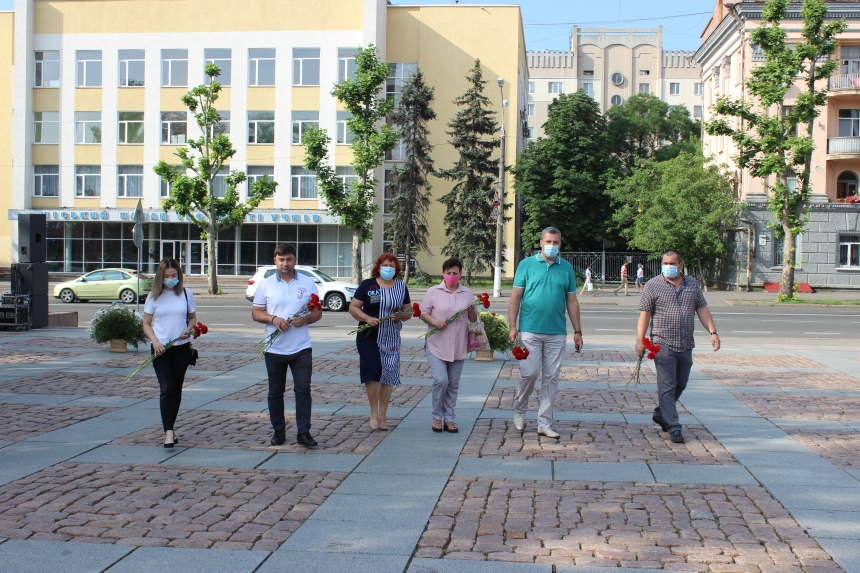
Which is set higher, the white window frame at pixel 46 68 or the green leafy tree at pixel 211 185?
the white window frame at pixel 46 68

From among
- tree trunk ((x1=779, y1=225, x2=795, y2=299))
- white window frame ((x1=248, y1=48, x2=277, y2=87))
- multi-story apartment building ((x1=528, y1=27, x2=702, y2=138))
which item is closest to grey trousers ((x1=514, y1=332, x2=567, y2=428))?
tree trunk ((x1=779, y1=225, x2=795, y2=299))

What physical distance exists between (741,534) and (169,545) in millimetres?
3381

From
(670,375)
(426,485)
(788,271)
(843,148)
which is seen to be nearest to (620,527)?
(426,485)

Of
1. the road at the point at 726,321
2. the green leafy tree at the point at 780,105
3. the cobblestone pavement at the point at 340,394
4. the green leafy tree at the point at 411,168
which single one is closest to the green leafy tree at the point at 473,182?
the green leafy tree at the point at 411,168

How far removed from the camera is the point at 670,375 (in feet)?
25.1

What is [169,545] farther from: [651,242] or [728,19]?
[728,19]

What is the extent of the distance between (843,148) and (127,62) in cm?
3878

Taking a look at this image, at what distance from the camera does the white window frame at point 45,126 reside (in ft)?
158

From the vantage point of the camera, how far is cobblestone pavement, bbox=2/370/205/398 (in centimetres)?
1008

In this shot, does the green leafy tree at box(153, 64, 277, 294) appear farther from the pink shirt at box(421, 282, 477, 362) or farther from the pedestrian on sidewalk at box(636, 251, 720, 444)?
the pedestrian on sidewalk at box(636, 251, 720, 444)

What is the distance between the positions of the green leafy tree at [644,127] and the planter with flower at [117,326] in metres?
57.2

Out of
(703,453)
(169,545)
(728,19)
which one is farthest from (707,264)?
(169,545)

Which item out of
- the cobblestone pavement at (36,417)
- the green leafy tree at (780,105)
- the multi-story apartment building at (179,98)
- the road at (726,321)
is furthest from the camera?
the multi-story apartment building at (179,98)

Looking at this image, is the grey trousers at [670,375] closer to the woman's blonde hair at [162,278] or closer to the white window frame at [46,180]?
the woman's blonde hair at [162,278]
